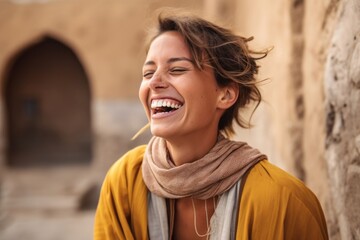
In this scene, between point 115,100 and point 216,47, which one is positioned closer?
point 216,47

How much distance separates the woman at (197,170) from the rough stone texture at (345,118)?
148 mm

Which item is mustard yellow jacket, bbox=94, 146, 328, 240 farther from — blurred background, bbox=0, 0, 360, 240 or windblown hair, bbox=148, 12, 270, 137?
→ windblown hair, bbox=148, 12, 270, 137

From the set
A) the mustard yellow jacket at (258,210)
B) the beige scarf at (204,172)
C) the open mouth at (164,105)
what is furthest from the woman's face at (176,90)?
the mustard yellow jacket at (258,210)

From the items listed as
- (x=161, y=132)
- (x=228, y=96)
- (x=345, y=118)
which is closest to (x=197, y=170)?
(x=161, y=132)

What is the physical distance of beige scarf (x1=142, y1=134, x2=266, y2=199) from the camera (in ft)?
4.81

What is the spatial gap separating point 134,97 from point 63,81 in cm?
276

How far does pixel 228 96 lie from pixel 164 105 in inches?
9.9

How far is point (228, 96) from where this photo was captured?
1603 millimetres

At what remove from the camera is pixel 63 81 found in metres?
11.5

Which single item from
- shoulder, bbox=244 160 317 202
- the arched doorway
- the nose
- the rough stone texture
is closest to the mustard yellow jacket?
shoulder, bbox=244 160 317 202

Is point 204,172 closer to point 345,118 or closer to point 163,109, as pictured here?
point 163,109

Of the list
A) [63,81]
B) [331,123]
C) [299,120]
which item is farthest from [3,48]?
[331,123]

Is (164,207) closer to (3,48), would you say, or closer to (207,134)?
(207,134)

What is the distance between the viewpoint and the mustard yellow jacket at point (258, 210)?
137cm
